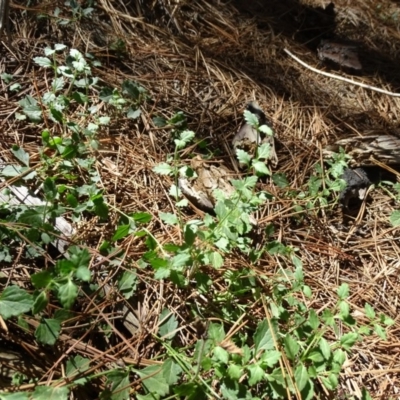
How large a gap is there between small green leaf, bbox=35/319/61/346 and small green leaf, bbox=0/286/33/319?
0.07 metres

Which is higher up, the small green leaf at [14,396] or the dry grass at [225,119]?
the dry grass at [225,119]

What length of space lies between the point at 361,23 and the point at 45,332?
283 cm

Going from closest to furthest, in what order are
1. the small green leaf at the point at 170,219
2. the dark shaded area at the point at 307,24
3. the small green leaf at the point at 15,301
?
the small green leaf at the point at 15,301 < the small green leaf at the point at 170,219 < the dark shaded area at the point at 307,24

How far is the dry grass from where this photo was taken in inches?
64.1

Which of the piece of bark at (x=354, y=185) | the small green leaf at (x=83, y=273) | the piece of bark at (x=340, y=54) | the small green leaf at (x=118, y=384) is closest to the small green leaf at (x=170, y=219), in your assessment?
the small green leaf at (x=83, y=273)

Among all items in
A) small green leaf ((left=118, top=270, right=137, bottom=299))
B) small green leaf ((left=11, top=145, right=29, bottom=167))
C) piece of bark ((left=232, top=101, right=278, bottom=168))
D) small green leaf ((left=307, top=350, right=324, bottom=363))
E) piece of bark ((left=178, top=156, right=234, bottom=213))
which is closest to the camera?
small green leaf ((left=307, top=350, right=324, bottom=363))

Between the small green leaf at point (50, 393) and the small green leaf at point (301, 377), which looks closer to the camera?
the small green leaf at point (50, 393)

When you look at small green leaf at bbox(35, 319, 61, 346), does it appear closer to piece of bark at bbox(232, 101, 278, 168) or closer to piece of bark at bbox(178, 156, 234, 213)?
→ piece of bark at bbox(178, 156, 234, 213)

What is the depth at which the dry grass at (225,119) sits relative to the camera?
1627 mm

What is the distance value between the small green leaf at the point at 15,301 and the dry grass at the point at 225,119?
0.15 metres

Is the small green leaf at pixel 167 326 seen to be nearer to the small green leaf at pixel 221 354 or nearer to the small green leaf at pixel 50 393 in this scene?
the small green leaf at pixel 221 354

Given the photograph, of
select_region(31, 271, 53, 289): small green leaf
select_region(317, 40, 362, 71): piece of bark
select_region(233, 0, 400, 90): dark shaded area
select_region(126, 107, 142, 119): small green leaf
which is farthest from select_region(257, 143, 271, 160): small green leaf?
select_region(233, 0, 400, 90): dark shaded area

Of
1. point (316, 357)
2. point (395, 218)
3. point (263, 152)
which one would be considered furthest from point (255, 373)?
point (395, 218)

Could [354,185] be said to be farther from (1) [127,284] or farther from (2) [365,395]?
(1) [127,284]
